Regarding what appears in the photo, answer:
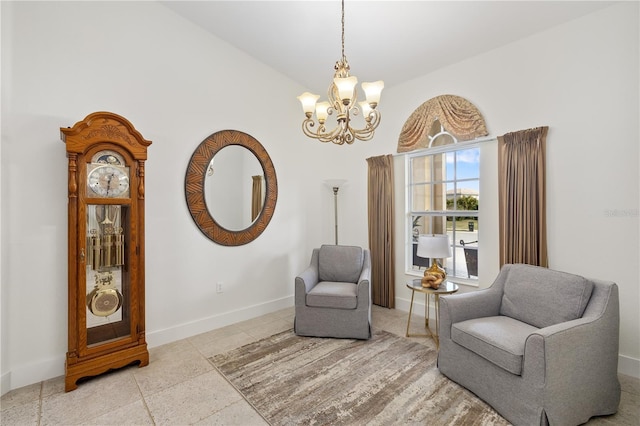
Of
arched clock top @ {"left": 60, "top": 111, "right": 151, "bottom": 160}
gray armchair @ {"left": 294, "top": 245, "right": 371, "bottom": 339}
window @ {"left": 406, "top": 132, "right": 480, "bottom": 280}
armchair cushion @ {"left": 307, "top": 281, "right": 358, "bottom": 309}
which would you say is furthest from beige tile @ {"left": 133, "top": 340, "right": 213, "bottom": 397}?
window @ {"left": 406, "top": 132, "right": 480, "bottom": 280}

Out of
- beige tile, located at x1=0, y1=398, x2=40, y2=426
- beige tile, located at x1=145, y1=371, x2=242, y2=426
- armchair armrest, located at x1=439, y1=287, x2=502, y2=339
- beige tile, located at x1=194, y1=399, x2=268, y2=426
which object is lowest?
beige tile, located at x1=194, y1=399, x2=268, y2=426

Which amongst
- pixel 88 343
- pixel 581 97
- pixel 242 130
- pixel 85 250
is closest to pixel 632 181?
pixel 581 97

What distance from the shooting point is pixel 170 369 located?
249 centimetres

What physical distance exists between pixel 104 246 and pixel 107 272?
0.22 m

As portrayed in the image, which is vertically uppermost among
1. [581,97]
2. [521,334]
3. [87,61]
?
[87,61]

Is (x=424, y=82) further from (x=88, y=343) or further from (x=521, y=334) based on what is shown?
(x=88, y=343)

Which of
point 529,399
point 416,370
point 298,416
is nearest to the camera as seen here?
point 529,399

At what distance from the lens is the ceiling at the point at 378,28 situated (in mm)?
2584

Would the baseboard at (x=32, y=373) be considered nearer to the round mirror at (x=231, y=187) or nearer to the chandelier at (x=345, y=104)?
the round mirror at (x=231, y=187)

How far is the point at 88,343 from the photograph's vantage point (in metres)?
2.30

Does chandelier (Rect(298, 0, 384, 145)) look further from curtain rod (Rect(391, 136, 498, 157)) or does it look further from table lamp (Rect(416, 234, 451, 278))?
curtain rod (Rect(391, 136, 498, 157))

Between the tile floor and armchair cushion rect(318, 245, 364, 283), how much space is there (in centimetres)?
154

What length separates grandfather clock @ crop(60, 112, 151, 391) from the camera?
221 centimetres

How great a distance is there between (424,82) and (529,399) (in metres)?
3.29
